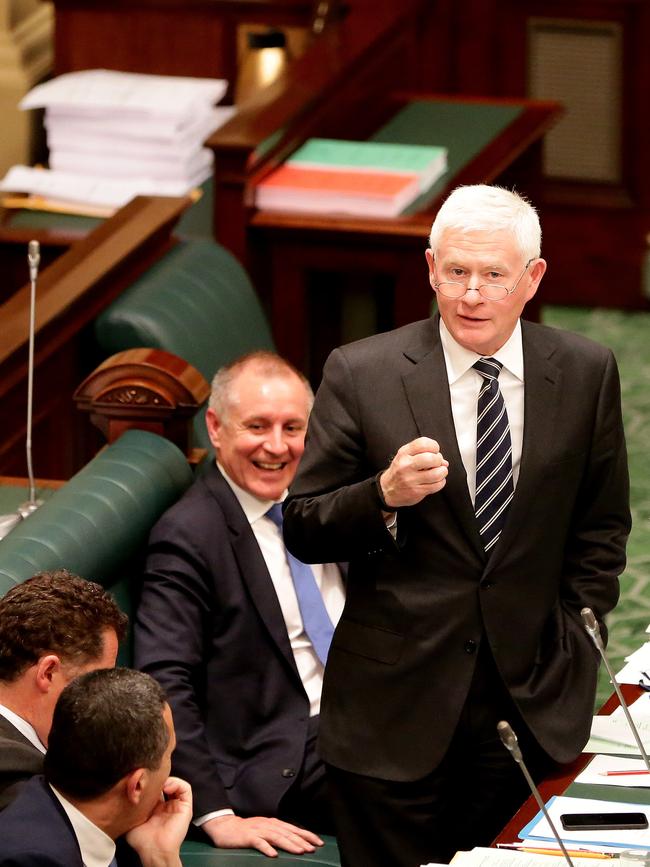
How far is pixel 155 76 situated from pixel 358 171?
96 centimetres

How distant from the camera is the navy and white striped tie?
8.68 ft

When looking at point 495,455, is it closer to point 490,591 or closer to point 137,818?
point 490,591

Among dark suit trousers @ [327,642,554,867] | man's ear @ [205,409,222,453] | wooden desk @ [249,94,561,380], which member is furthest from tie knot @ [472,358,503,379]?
wooden desk @ [249,94,561,380]

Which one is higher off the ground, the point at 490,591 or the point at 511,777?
the point at 490,591

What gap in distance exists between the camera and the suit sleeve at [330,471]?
263 cm

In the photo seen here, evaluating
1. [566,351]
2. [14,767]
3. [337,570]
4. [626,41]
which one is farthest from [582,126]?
[14,767]

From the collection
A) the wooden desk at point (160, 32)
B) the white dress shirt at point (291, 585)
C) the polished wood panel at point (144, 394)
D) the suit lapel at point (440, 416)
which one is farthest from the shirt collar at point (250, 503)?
the wooden desk at point (160, 32)

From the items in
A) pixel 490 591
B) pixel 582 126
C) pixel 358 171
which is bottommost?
pixel 582 126

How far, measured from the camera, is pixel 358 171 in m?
5.36

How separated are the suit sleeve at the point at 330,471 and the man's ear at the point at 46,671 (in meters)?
0.41

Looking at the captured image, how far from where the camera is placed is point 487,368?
2.68 meters

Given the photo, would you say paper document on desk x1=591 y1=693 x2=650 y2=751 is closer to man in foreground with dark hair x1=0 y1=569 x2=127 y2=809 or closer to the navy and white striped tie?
the navy and white striped tie

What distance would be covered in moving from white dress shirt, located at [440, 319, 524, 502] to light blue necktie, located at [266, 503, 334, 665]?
0.81 meters

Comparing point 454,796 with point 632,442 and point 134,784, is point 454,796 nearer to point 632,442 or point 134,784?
point 134,784
